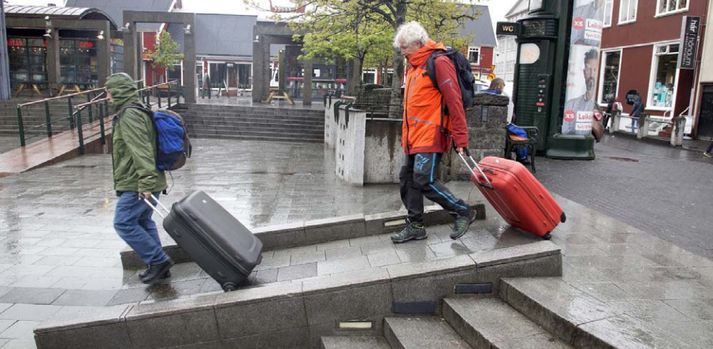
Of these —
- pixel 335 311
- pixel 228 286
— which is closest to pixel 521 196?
pixel 335 311

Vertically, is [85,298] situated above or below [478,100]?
below

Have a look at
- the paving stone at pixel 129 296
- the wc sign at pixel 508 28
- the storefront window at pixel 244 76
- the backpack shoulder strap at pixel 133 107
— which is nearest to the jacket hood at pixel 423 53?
the backpack shoulder strap at pixel 133 107

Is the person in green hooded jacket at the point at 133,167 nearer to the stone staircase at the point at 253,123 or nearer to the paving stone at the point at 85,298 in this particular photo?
the paving stone at the point at 85,298

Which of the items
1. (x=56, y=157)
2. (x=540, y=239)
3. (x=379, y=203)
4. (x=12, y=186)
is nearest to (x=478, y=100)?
(x=379, y=203)

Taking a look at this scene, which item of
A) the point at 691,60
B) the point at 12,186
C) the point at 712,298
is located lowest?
the point at 12,186

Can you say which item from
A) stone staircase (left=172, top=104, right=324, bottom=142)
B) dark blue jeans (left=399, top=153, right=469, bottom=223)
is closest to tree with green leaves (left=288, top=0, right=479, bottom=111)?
stone staircase (left=172, top=104, right=324, bottom=142)

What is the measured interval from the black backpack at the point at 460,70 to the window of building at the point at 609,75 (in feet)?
85.1

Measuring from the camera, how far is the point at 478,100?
26.1ft

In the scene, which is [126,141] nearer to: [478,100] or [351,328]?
[351,328]

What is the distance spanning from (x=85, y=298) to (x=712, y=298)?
4.96m

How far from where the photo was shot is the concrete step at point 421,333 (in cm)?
353

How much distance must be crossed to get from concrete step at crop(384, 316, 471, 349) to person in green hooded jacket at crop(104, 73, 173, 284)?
7.57 ft

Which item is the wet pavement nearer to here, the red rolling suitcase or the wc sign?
the red rolling suitcase

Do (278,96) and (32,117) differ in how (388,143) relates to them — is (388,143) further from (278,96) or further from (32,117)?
(278,96)
